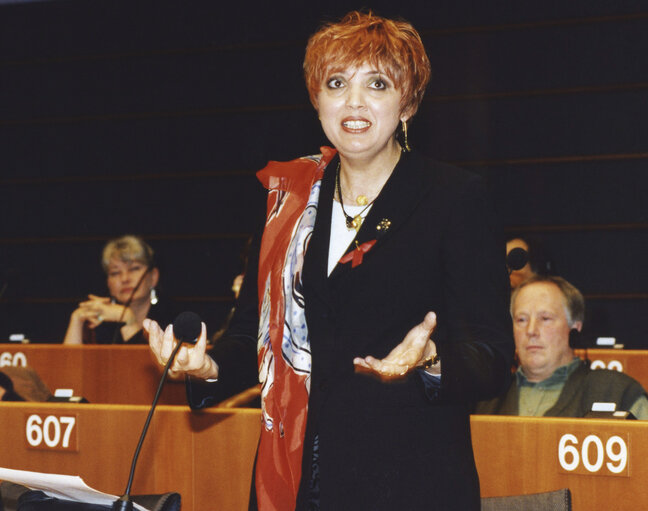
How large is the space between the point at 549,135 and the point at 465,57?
28.8 inches

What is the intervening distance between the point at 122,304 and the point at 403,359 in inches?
156

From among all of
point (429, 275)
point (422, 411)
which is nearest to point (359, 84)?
point (429, 275)

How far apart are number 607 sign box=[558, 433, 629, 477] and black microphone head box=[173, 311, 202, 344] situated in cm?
106

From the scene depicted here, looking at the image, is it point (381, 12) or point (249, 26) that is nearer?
point (381, 12)

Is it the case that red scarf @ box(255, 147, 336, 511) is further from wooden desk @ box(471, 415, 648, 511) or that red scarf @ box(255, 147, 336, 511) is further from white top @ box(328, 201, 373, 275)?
wooden desk @ box(471, 415, 648, 511)

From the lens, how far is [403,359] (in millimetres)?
1171

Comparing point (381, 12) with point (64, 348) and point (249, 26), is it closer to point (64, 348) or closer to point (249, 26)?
point (249, 26)

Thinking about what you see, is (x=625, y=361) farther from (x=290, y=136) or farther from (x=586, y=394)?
(x=290, y=136)

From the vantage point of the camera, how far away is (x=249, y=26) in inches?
237

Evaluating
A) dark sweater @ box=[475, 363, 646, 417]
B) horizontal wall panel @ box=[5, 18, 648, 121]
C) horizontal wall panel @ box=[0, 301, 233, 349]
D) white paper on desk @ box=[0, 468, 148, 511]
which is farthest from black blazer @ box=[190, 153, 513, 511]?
horizontal wall panel @ box=[0, 301, 233, 349]

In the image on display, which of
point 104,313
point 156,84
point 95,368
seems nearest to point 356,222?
point 95,368

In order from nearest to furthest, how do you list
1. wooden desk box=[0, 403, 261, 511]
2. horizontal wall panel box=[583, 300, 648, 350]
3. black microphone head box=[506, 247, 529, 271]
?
wooden desk box=[0, 403, 261, 511], black microphone head box=[506, 247, 529, 271], horizontal wall panel box=[583, 300, 648, 350]

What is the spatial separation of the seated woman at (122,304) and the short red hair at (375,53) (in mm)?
3363

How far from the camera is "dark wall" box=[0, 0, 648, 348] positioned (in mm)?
5254
